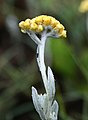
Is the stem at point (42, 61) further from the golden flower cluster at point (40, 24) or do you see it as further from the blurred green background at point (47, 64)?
the blurred green background at point (47, 64)

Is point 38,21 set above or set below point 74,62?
above

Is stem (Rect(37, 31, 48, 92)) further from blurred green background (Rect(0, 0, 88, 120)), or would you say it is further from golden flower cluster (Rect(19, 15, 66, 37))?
blurred green background (Rect(0, 0, 88, 120))

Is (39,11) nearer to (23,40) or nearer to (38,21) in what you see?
(23,40)

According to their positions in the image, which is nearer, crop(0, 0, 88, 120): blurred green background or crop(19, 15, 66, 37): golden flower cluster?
crop(19, 15, 66, 37): golden flower cluster

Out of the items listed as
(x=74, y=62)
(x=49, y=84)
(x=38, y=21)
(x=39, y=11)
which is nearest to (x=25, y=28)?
(x=38, y=21)

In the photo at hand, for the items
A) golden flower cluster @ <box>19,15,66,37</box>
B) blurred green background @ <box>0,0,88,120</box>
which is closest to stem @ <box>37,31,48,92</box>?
golden flower cluster @ <box>19,15,66,37</box>

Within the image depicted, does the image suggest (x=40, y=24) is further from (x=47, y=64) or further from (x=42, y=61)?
(x=47, y=64)

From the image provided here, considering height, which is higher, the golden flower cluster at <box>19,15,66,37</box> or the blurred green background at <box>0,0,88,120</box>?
the golden flower cluster at <box>19,15,66,37</box>

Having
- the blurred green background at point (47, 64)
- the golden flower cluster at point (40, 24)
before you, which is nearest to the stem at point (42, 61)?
the golden flower cluster at point (40, 24)
